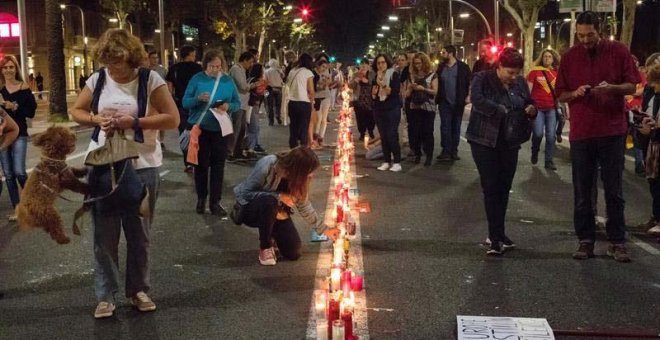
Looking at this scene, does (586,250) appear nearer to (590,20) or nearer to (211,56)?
(590,20)

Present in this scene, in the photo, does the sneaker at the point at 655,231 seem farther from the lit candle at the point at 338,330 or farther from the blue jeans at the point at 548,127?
the blue jeans at the point at 548,127

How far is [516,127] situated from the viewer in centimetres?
678

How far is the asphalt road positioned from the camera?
5020 mm

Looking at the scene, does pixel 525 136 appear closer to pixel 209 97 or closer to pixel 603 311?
pixel 603 311

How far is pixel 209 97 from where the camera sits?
28.9 feet

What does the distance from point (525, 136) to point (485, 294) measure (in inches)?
→ 66.8

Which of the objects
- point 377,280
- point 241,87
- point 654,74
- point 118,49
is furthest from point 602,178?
point 241,87

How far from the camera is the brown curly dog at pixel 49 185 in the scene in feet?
16.6

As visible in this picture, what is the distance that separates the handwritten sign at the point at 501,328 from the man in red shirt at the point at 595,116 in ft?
6.54

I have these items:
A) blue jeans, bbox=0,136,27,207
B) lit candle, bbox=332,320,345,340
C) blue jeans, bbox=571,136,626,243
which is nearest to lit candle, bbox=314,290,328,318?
lit candle, bbox=332,320,345,340

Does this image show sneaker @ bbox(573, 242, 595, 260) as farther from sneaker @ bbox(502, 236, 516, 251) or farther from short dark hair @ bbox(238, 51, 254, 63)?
short dark hair @ bbox(238, 51, 254, 63)

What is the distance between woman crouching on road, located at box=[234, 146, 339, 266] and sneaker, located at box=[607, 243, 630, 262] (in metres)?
2.27

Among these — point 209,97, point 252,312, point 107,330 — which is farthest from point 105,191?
point 209,97

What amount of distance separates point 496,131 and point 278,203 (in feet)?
6.14
